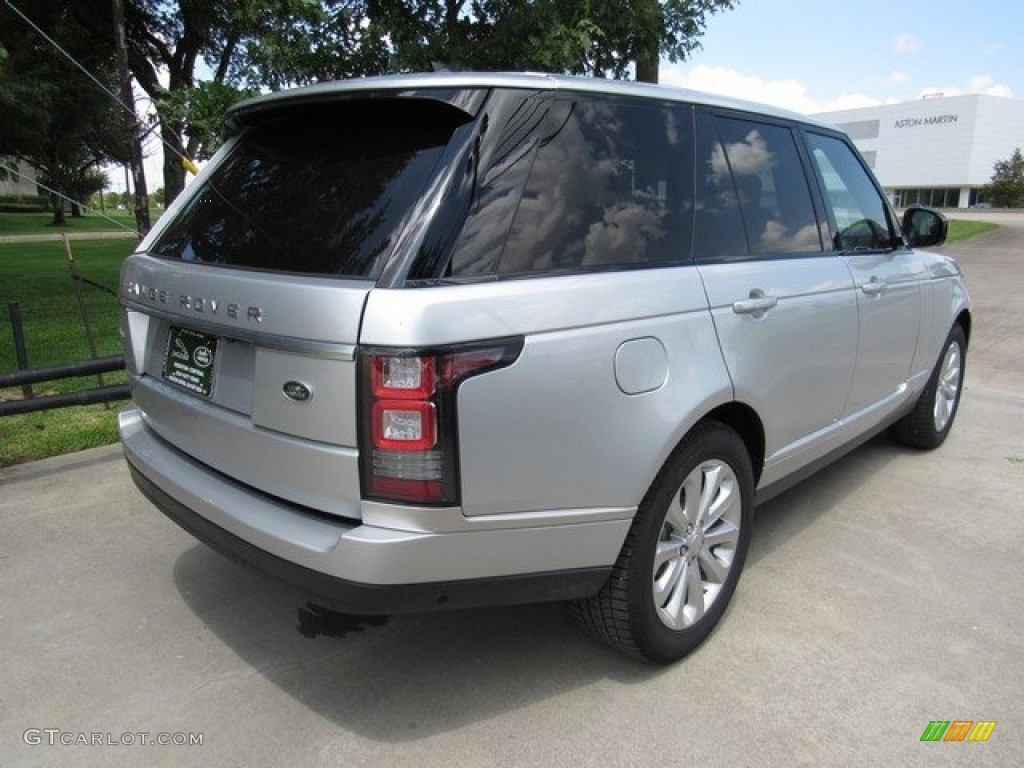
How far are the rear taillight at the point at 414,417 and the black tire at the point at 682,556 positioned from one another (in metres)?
0.75

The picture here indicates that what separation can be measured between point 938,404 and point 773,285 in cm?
278

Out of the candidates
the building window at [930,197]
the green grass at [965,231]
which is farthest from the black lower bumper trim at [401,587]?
the building window at [930,197]

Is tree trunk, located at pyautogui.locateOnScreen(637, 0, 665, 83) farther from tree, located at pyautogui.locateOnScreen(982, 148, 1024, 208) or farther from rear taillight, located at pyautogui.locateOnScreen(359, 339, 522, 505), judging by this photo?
tree, located at pyautogui.locateOnScreen(982, 148, 1024, 208)

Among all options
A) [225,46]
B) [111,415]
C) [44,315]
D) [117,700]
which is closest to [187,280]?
[117,700]

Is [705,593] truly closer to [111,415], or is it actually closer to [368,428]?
[368,428]

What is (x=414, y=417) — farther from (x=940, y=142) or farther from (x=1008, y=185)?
(x=940, y=142)

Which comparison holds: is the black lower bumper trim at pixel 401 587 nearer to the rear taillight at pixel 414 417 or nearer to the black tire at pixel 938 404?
the rear taillight at pixel 414 417

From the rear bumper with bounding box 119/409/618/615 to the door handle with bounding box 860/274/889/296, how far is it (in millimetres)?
2024

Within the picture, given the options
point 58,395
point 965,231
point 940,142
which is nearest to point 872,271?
point 58,395

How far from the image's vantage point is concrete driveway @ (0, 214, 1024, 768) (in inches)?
94.3

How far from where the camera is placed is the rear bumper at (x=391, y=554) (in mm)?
2109

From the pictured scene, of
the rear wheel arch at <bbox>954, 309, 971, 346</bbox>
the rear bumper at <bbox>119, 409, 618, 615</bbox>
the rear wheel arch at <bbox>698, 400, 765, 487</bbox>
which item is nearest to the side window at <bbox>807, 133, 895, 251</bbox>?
the rear wheel arch at <bbox>698, 400, 765, 487</bbox>

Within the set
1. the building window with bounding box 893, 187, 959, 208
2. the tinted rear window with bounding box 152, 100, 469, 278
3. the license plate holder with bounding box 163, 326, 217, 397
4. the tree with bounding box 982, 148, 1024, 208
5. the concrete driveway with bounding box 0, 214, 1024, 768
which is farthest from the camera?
the building window with bounding box 893, 187, 959, 208

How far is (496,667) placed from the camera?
278cm
